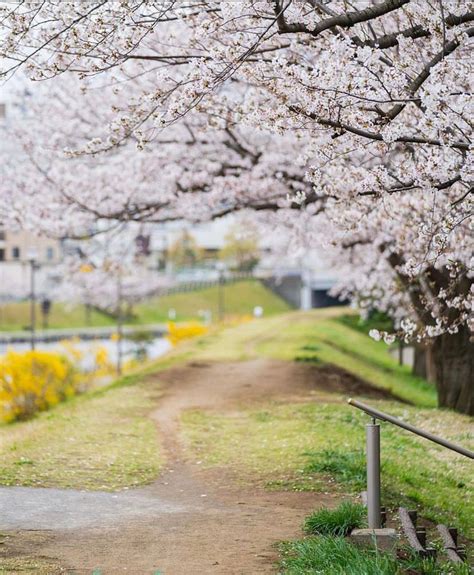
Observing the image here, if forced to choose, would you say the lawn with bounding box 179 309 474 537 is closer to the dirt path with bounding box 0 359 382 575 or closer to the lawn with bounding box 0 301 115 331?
the dirt path with bounding box 0 359 382 575

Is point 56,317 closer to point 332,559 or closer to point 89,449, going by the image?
point 89,449

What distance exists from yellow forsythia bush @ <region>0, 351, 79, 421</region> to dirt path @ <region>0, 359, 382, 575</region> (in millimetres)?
13588

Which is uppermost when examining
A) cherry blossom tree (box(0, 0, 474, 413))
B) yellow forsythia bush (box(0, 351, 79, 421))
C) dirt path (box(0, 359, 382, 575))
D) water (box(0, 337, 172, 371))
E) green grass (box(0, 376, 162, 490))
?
cherry blossom tree (box(0, 0, 474, 413))

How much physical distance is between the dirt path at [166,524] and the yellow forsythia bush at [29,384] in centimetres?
1359

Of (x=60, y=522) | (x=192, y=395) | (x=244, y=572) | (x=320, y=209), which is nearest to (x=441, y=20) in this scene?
(x=244, y=572)

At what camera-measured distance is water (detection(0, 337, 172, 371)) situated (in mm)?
36750

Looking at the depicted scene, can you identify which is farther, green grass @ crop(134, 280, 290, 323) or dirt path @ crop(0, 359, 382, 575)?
green grass @ crop(134, 280, 290, 323)

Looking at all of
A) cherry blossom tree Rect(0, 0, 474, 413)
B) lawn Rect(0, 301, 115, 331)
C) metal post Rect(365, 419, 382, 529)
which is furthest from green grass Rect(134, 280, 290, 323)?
metal post Rect(365, 419, 382, 529)

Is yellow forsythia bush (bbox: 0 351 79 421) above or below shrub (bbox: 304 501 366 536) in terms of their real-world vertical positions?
below

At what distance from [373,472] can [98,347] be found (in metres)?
30.2

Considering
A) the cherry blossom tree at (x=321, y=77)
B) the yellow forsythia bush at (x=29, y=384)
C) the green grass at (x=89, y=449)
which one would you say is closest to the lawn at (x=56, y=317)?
the yellow forsythia bush at (x=29, y=384)

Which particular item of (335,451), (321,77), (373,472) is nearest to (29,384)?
(335,451)

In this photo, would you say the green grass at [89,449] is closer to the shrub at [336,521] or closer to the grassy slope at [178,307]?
the shrub at [336,521]

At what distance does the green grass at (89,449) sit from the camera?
9773mm
